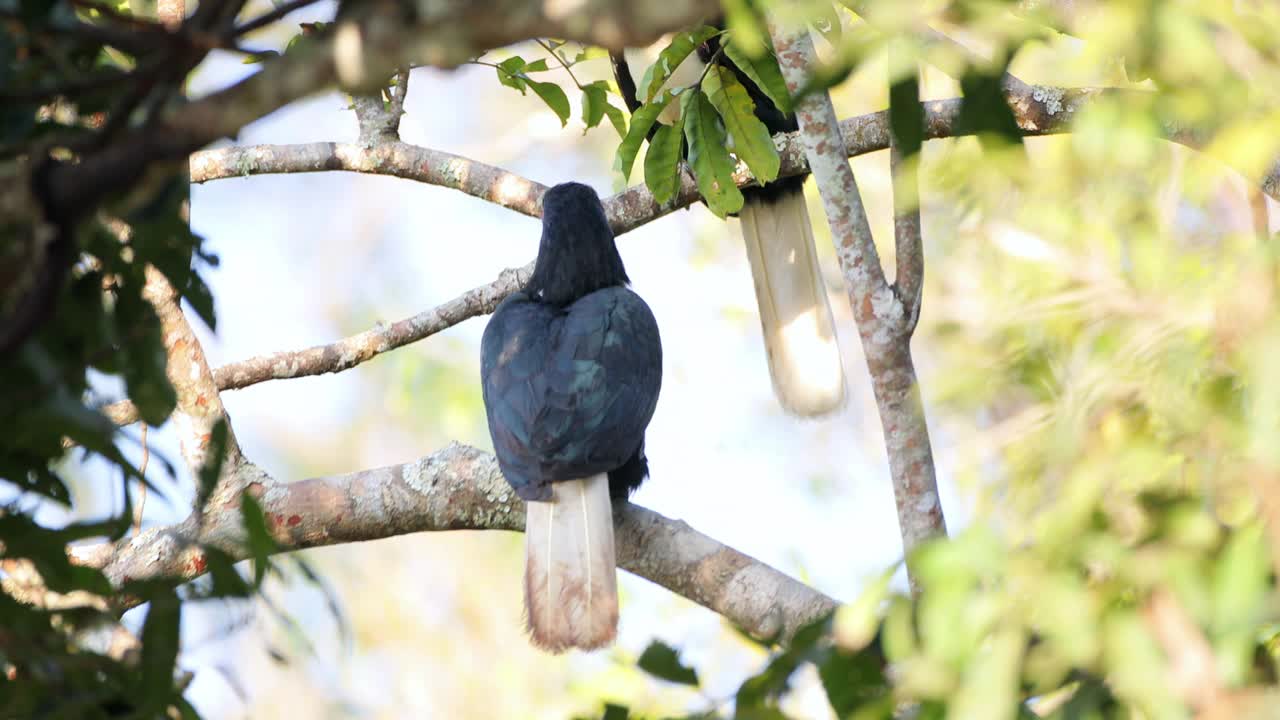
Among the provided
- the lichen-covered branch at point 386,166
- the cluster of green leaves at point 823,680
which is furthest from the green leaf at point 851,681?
the lichen-covered branch at point 386,166

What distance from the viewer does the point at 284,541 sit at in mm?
2881

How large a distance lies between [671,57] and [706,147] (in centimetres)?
23

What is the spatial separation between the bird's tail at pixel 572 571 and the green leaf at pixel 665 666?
5.69 ft

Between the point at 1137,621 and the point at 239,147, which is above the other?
the point at 239,147

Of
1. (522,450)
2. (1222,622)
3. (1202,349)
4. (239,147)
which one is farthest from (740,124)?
(1222,622)

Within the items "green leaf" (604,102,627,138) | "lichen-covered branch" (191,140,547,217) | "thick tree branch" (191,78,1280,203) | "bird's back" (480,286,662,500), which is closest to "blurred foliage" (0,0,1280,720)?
"bird's back" (480,286,662,500)

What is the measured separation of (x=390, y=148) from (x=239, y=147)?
0.62m

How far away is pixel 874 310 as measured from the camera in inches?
95.9

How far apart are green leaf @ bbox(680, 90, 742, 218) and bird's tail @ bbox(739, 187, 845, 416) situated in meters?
1.42

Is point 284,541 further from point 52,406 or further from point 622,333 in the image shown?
point 52,406

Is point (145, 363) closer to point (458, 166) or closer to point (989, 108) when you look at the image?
point (989, 108)

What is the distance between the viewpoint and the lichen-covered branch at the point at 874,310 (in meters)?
2.38

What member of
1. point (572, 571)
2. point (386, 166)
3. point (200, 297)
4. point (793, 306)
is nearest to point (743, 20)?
point (200, 297)

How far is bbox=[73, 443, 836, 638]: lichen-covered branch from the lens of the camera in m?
2.71
